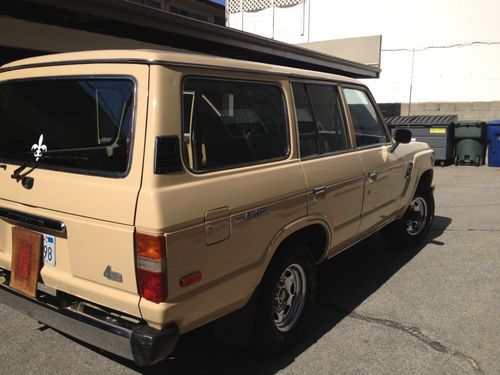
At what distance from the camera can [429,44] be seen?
49.0 ft

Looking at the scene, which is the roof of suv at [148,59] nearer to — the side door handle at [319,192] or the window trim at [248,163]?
the window trim at [248,163]

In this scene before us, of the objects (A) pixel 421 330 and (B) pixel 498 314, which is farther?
(B) pixel 498 314

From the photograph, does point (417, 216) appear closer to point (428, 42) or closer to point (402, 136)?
point (402, 136)

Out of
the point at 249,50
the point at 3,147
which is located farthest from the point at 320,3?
the point at 3,147

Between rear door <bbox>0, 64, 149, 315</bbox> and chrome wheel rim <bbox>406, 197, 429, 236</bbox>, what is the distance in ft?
13.0

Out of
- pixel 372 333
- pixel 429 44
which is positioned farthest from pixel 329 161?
pixel 429 44

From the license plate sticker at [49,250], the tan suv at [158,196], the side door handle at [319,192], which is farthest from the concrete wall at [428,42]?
the license plate sticker at [49,250]

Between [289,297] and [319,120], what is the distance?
4.34 ft

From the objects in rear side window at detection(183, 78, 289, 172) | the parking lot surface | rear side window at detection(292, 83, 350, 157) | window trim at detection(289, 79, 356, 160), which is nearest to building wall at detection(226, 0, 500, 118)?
the parking lot surface

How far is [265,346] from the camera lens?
9.73ft

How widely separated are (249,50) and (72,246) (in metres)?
7.19

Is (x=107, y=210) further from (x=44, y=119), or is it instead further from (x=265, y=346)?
(x=265, y=346)

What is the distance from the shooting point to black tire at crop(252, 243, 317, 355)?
290cm

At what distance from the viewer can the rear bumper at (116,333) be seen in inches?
86.4
